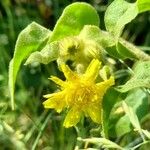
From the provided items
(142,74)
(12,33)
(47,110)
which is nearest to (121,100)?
(142,74)

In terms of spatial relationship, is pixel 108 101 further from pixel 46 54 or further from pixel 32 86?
pixel 32 86

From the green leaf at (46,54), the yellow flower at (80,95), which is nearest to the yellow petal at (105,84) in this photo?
the yellow flower at (80,95)

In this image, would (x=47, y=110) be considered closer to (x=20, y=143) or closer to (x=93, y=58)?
(x=20, y=143)

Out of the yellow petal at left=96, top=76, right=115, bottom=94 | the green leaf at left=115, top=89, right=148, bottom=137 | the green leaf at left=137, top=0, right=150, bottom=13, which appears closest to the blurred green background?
the green leaf at left=115, top=89, right=148, bottom=137

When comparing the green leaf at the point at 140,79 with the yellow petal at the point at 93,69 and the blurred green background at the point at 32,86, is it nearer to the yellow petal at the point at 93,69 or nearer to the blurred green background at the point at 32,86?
the yellow petal at the point at 93,69

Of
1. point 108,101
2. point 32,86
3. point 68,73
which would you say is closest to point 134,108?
point 108,101

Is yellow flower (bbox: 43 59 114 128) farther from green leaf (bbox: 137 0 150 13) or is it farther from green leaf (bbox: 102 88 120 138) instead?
green leaf (bbox: 137 0 150 13)
